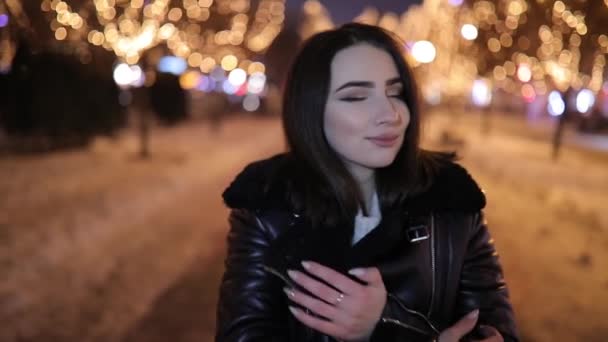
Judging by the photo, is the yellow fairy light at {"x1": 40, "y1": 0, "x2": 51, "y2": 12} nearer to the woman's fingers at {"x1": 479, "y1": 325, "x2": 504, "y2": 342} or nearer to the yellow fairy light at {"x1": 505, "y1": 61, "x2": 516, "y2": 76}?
the woman's fingers at {"x1": 479, "y1": 325, "x2": 504, "y2": 342}

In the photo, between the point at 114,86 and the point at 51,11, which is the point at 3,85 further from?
the point at 51,11

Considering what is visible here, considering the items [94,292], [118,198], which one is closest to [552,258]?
[94,292]

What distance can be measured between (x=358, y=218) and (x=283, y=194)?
25 centimetres

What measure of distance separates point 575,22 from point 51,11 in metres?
5.93

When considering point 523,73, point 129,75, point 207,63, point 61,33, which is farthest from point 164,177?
point 207,63

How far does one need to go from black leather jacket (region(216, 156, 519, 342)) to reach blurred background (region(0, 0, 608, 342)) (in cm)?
55

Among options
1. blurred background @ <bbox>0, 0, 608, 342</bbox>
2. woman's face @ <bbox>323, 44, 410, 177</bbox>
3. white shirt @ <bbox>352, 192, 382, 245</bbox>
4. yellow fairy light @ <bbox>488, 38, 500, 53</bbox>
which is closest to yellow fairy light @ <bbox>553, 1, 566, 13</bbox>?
blurred background @ <bbox>0, 0, 608, 342</bbox>

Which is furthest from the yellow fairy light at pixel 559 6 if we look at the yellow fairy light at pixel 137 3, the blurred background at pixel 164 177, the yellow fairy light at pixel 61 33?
the yellow fairy light at pixel 137 3

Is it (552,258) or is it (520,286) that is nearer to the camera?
(520,286)

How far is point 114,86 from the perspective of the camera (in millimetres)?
15570

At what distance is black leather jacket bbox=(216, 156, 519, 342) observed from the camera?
1594 mm

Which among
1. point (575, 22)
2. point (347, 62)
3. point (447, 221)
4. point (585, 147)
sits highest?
point (575, 22)

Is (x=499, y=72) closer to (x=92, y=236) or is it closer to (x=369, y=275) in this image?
(x=92, y=236)

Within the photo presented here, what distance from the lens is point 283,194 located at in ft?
5.77
